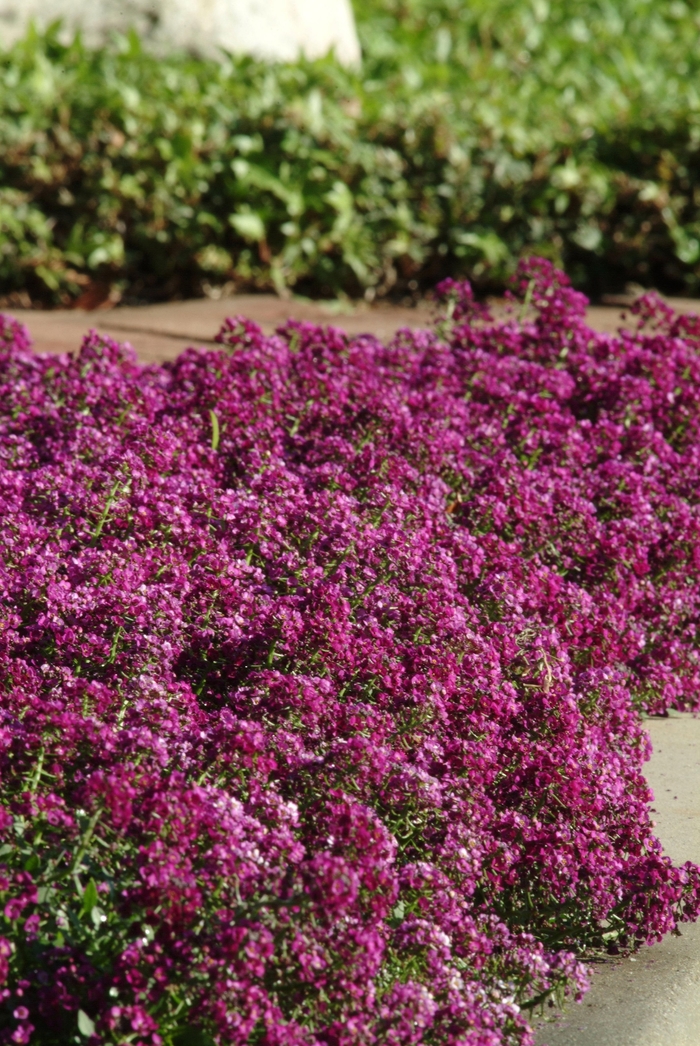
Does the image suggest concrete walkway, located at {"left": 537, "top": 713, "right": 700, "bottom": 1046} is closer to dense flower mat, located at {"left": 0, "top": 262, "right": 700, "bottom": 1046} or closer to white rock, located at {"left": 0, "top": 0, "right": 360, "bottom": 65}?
dense flower mat, located at {"left": 0, "top": 262, "right": 700, "bottom": 1046}

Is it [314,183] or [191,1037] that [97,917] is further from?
[314,183]

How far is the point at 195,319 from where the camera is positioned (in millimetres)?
7395

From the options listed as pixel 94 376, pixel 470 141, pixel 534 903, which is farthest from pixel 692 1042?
pixel 470 141

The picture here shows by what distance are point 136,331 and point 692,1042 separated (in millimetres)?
5005

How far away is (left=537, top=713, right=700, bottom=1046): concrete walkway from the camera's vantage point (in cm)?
271

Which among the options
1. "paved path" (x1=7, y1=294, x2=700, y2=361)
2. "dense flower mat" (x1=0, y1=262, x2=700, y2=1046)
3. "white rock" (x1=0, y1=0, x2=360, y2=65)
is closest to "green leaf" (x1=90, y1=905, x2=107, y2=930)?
"dense flower mat" (x1=0, y1=262, x2=700, y2=1046)

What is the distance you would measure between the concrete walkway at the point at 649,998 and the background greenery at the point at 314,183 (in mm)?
5377

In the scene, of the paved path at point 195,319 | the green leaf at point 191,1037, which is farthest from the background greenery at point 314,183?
the green leaf at point 191,1037

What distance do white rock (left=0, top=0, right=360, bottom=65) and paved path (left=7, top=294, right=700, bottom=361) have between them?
2.68 metres

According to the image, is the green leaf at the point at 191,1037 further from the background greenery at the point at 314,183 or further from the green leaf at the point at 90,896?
the background greenery at the point at 314,183

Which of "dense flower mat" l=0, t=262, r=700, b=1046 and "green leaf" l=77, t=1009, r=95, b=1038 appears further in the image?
"dense flower mat" l=0, t=262, r=700, b=1046

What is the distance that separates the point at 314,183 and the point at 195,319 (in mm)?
1278

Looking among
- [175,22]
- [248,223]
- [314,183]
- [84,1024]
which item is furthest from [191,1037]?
[175,22]

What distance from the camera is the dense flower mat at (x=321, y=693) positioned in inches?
92.0
